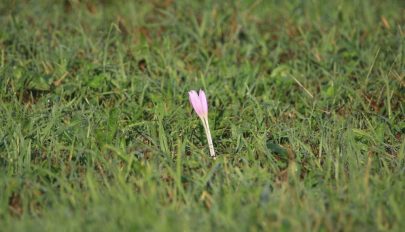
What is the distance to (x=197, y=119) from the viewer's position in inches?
158

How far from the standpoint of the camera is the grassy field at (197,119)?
9.78ft

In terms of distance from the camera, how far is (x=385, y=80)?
14.0ft

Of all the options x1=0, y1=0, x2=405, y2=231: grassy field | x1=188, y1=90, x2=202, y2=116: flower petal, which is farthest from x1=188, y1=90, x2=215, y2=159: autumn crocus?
x1=0, y1=0, x2=405, y2=231: grassy field

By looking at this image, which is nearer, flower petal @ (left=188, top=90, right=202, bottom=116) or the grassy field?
the grassy field

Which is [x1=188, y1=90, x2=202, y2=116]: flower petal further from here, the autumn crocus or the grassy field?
the grassy field

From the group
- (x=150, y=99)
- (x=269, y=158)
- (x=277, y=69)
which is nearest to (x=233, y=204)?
(x=269, y=158)

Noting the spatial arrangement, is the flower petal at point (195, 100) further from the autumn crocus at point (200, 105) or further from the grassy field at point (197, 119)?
the grassy field at point (197, 119)

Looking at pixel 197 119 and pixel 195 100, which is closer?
pixel 195 100

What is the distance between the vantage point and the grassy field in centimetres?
→ 298

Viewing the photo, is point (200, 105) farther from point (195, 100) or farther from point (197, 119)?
point (197, 119)

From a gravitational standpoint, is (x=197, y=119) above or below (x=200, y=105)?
below

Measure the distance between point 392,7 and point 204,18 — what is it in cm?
135

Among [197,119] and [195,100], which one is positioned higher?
[195,100]

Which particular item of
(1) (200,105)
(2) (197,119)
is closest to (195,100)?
(1) (200,105)
